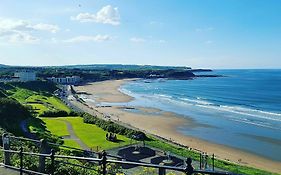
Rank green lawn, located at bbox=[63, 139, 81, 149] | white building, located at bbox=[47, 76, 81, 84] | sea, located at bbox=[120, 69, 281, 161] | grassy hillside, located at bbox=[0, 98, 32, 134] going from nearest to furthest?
green lawn, located at bbox=[63, 139, 81, 149]
grassy hillside, located at bbox=[0, 98, 32, 134]
sea, located at bbox=[120, 69, 281, 161]
white building, located at bbox=[47, 76, 81, 84]

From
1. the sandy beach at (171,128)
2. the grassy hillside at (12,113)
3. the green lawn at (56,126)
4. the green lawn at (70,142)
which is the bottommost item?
the sandy beach at (171,128)

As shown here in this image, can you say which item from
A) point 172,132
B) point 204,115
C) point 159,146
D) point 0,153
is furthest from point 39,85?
point 0,153

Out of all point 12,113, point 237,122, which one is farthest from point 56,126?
point 237,122

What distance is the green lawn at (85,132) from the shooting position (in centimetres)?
3431

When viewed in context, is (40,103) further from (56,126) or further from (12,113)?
(12,113)

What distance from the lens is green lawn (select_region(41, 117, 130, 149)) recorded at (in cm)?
3431

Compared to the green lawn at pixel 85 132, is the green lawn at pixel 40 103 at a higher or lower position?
higher

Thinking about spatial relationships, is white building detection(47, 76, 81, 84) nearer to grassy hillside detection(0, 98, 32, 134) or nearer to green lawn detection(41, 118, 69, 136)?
green lawn detection(41, 118, 69, 136)

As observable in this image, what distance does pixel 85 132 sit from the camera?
39.8m

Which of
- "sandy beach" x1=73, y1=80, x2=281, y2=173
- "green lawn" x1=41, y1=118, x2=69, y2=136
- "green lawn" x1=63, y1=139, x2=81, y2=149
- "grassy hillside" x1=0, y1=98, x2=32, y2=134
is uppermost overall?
"grassy hillside" x1=0, y1=98, x2=32, y2=134

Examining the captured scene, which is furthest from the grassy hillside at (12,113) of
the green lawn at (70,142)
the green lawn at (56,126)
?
the green lawn at (70,142)

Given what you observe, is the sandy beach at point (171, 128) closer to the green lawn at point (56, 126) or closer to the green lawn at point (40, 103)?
the green lawn at point (40, 103)

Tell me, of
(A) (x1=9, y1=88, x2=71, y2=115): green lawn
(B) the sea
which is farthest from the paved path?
(B) the sea

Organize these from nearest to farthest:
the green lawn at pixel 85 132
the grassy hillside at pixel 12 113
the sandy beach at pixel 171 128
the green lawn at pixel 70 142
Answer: the sandy beach at pixel 171 128, the green lawn at pixel 70 142, the green lawn at pixel 85 132, the grassy hillside at pixel 12 113
